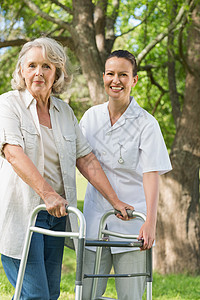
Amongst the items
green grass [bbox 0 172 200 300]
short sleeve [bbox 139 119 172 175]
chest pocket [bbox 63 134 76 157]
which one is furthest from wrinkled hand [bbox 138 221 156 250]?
green grass [bbox 0 172 200 300]

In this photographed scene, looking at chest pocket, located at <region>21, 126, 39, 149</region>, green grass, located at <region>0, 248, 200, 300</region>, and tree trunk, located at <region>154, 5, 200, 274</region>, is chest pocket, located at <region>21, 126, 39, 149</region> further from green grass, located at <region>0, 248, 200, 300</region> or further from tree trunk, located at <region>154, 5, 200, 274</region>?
tree trunk, located at <region>154, 5, 200, 274</region>

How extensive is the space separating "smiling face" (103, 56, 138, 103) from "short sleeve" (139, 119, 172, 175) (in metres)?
0.25

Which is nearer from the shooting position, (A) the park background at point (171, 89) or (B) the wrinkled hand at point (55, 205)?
(B) the wrinkled hand at point (55, 205)

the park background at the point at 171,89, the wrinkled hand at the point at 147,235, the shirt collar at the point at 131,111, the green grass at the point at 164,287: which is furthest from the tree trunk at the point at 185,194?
the wrinkled hand at the point at 147,235

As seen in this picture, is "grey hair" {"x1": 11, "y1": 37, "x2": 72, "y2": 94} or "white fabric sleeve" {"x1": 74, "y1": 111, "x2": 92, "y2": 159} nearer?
"grey hair" {"x1": 11, "y1": 37, "x2": 72, "y2": 94}

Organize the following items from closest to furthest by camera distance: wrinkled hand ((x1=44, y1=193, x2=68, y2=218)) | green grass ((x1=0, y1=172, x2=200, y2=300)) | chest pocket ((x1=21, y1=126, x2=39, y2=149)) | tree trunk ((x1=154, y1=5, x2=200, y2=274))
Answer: wrinkled hand ((x1=44, y1=193, x2=68, y2=218)), chest pocket ((x1=21, y1=126, x2=39, y2=149)), green grass ((x1=0, y1=172, x2=200, y2=300)), tree trunk ((x1=154, y1=5, x2=200, y2=274))

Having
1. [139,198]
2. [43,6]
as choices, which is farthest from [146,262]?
[43,6]

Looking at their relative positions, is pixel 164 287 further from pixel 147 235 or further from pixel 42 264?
pixel 42 264

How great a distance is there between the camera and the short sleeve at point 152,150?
2721 mm

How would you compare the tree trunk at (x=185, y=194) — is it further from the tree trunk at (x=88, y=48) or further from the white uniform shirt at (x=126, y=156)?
the white uniform shirt at (x=126, y=156)

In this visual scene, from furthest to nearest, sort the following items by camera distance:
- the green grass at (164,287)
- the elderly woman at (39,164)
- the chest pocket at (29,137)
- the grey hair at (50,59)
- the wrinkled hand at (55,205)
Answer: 1. the green grass at (164,287)
2. the grey hair at (50,59)
3. the chest pocket at (29,137)
4. the elderly woman at (39,164)
5. the wrinkled hand at (55,205)

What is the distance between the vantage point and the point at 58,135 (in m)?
2.64

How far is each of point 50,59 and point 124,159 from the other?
2.30ft

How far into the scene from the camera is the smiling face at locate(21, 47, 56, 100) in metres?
2.59
